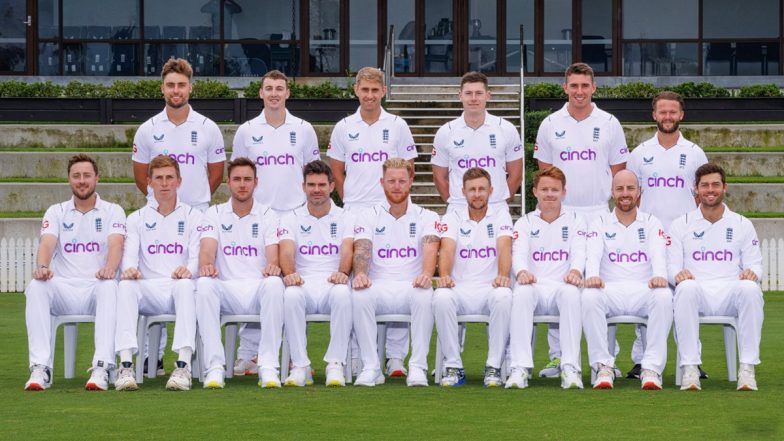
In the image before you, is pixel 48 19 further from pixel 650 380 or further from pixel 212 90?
pixel 650 380

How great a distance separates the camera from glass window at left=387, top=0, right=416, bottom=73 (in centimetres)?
3209

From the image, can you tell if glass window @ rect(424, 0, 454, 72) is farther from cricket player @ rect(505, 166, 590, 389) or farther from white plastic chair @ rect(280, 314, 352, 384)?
white plastic chair @ rect(280, 314, 352, 384)

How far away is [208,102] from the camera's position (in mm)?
27047

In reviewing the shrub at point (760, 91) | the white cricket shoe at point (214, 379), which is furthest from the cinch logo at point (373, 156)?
the shrub at point (760, 91)

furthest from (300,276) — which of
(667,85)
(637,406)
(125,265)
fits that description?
(667,85)

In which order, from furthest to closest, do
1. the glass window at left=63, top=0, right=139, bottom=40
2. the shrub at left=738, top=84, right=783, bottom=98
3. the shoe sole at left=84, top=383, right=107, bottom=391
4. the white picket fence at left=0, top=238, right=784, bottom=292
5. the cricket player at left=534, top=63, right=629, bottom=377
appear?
1. the glass window at left=63, top=0, right=139, bottom=40
2. the shrub at left=738, top=84, right=783, bottom=98
3. the white picket fence at left=0, top=238, right=784, bottom=292
4. the cricket player at left=534, top=63, right=629, bottom=377
5. the shoe sole at left=84, top=383, right=107, bottom=391

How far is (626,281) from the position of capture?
10742 millimetres

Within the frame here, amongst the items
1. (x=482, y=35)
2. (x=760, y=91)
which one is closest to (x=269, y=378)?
(x=760, y=91)

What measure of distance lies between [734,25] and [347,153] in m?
22.7

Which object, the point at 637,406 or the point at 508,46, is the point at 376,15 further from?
the point at 637,406

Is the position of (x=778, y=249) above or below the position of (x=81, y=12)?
below

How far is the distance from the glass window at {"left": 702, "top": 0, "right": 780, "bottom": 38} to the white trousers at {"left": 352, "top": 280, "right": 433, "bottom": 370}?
2359cm

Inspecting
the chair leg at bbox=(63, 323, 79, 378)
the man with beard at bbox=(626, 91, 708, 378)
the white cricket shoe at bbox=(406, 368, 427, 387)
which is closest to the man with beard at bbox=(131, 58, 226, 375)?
the chair leg at bbox=(63, 323, 79, 378)

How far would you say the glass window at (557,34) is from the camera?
32.0m
